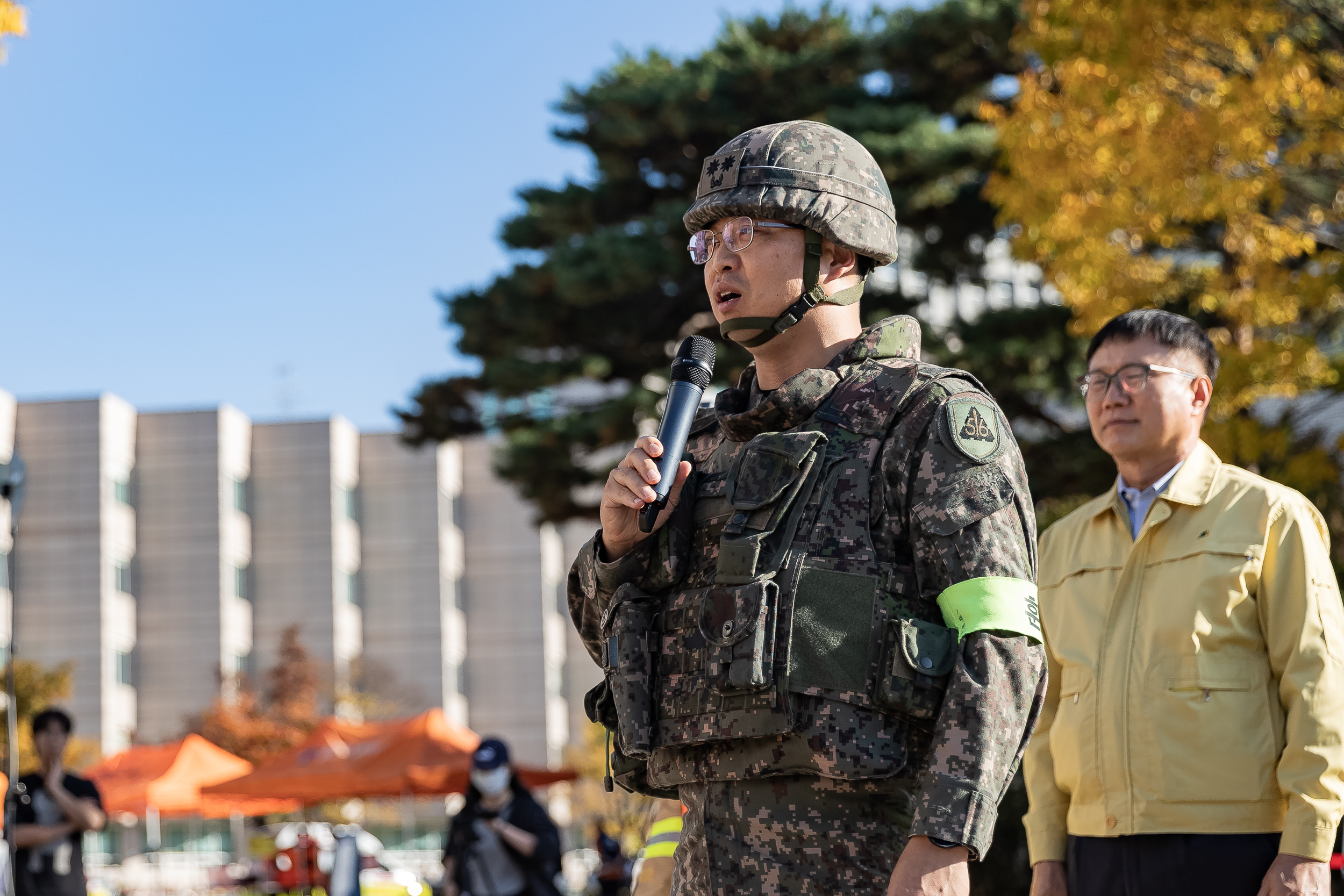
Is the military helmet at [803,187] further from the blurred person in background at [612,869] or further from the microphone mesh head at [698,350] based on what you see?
the blurred person in background at [612,869]

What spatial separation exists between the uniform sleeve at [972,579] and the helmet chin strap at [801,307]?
0.35 m

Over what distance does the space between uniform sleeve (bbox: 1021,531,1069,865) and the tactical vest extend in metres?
1.51

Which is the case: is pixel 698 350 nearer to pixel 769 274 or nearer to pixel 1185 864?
pixel 769 274

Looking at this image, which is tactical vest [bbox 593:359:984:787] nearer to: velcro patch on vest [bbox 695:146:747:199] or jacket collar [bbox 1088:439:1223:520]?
velcro patch on vest [bbox 695:146:747:199]

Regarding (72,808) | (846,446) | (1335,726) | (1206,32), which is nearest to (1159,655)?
(1335,726)

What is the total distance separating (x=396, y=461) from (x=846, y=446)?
6183 cm

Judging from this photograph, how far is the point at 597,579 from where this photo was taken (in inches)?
109

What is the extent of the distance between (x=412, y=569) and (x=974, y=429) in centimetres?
6180

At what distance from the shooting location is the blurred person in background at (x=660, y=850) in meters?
3.58

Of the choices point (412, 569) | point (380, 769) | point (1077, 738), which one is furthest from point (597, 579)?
point (412, 569)

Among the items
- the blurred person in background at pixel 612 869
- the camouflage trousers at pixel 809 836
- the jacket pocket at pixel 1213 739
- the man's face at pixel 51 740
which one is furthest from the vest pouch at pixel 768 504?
the blurred person in background at pixel 612 869

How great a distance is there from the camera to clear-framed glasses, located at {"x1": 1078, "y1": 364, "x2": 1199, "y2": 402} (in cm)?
382

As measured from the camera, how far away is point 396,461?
207 ft

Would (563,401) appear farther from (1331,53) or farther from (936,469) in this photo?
(936,469)
